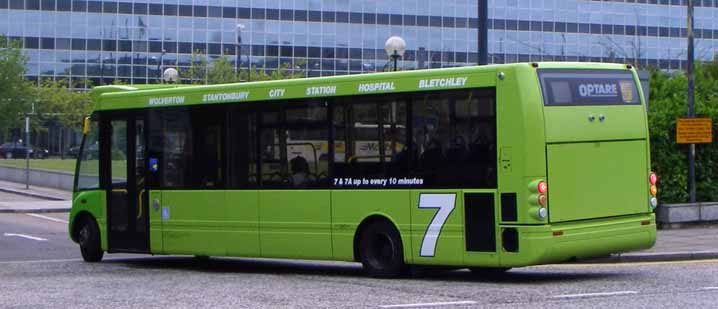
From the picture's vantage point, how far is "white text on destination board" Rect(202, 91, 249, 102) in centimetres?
1750

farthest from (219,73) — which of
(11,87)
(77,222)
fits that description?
(77,222)

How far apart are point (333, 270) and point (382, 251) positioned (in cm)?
234

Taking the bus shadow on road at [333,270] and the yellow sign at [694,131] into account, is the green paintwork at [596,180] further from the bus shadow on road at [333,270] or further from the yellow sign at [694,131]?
the yellow sign at [694,131]

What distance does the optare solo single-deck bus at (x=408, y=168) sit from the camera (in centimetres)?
→ 1423

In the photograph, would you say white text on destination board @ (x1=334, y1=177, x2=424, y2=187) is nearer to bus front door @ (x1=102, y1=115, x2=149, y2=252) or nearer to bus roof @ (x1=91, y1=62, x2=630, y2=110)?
bus roof @ (x1=91, y1=62, x2=630, y2=110)

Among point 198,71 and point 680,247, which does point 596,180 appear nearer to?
point 680,247

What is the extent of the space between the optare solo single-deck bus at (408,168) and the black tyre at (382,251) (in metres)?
0.02

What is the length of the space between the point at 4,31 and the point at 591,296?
2619 inches

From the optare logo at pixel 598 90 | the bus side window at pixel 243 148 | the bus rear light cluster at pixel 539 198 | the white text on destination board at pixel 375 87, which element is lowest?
the bus rear light cluster at pixel 539 198

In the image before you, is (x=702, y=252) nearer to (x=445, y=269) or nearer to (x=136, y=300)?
(x=445, y=269)

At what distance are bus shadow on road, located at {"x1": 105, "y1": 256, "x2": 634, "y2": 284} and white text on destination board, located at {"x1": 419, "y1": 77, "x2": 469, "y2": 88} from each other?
2.51 m

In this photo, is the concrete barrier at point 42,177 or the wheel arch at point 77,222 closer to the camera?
the wheel arch at point 77,222

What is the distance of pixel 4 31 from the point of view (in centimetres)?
7388

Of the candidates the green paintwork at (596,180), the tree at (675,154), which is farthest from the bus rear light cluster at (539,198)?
the tree at (675,154)
